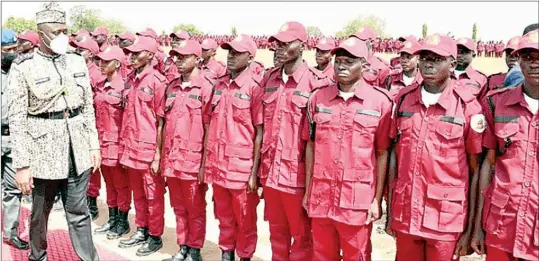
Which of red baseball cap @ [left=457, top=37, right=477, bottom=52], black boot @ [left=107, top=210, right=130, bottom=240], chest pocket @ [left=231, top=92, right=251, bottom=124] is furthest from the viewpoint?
black boot @ [left=107, top=210, right=130, bottom=240]

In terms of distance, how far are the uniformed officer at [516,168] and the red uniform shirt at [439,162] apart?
0.16 meters

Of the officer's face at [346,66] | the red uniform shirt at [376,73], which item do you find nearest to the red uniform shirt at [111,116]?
the officer's face at [346,66]

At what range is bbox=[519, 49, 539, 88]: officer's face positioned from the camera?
2688 millimetres

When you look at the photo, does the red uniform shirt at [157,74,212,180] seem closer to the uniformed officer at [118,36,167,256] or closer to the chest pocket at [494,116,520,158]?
the uniformed officer at [118,36,167,256]

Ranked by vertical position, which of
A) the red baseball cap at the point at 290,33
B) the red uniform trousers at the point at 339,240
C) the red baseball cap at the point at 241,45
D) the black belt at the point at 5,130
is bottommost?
the red uniform trousers at the point at 339,240

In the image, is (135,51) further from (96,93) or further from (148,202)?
(148,202)

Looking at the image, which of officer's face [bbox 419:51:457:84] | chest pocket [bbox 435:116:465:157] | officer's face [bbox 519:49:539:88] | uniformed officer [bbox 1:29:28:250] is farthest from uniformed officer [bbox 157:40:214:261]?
officer's face [bbox 519:49:539:88]

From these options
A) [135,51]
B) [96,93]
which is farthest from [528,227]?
[96,93]

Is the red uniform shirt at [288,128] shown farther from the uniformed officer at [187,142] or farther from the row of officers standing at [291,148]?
the uniformed officer at [187,142]

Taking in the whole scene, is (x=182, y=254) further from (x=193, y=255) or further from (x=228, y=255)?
(x=228, y=255)

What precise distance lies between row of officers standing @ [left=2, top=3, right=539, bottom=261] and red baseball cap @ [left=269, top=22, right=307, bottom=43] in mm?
14

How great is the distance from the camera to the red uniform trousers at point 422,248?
3135 mm

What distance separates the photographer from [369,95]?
3.42 meters

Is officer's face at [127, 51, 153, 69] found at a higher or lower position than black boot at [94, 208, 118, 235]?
higher
